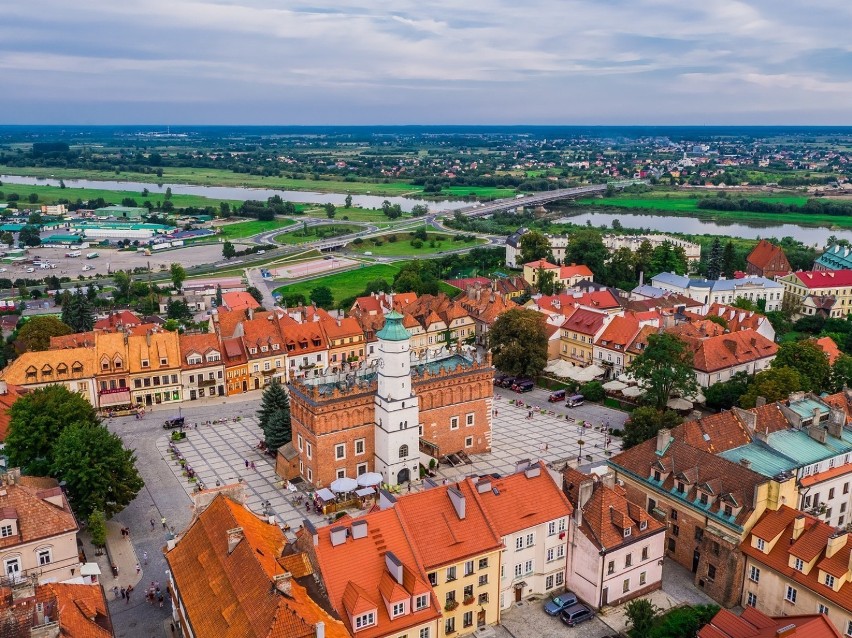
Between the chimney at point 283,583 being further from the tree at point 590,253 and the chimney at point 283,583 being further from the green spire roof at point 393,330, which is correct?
the tree at point 590,253

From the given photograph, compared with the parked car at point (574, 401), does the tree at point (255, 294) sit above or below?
below

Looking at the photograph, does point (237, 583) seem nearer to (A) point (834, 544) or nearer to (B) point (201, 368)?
(A) point (834, 544)

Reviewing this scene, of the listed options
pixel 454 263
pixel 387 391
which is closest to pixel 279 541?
pixel 387 391

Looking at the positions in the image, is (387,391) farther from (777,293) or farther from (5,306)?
(5,306)

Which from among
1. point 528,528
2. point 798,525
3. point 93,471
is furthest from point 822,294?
point 93,471

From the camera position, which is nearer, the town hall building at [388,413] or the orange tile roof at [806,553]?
the orange tile roof at [806,553]

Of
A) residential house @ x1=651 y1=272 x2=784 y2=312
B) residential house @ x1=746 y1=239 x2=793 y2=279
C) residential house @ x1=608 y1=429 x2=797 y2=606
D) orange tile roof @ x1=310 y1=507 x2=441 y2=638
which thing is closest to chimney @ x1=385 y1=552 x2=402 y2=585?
orange tile roof @ x1=310 y1=507 x2=441 y2=638

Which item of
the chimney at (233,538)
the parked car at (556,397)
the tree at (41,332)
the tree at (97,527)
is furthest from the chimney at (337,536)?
the tree at (41,332)

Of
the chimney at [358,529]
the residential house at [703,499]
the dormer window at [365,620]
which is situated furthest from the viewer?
the residential house at [703,499]

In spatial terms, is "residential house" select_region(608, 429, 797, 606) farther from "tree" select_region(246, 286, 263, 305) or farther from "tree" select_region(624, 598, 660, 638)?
"tree" select_region(246, 286, 263, 305)
